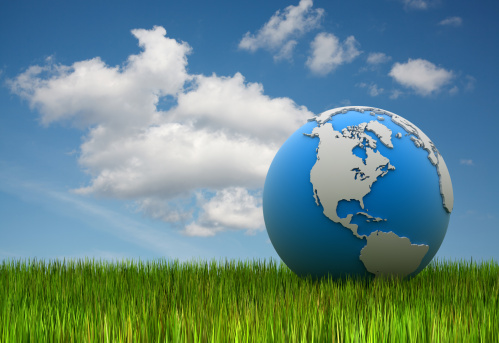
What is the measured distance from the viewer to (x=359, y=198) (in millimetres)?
5332

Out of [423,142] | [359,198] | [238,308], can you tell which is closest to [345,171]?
[359,198]

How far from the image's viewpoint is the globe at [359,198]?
17.6ft

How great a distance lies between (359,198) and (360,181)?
0.67 feet

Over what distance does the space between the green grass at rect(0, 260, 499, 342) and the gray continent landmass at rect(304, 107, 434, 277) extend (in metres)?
0.31

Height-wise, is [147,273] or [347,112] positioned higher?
[347,112]

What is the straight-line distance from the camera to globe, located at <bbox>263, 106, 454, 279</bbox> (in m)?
5.38

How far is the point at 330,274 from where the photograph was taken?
5770 millimetres

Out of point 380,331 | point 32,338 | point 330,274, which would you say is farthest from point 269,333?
point 330,274

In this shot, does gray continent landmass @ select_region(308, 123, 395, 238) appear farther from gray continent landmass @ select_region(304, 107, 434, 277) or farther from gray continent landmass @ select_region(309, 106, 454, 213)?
gray continent landmass @ select_region(309, 106, 454, 213)

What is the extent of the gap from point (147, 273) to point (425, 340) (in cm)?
477

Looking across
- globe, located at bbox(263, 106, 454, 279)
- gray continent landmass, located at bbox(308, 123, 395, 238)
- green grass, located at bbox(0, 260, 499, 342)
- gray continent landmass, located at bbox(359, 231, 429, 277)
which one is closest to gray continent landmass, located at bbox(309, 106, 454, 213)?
globe, located at bbox(263, 106, 454, 279)

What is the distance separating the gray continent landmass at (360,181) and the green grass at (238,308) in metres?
0.31

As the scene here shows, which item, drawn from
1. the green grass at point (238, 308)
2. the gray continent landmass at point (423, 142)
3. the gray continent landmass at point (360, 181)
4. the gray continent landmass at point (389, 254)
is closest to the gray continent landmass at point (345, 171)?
the gray continent landmass at point (360, 181)

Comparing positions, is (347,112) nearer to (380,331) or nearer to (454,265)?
(380,331)
